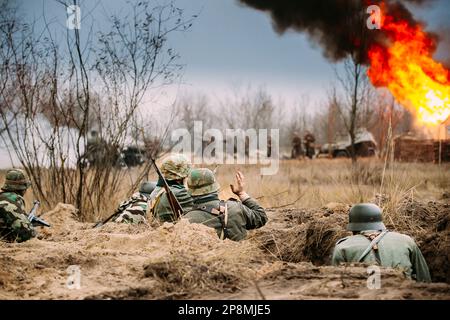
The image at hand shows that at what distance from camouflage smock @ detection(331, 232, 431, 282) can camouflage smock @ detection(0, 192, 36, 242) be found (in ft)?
10.9

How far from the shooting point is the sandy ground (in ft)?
11.5

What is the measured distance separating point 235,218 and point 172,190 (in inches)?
40.9

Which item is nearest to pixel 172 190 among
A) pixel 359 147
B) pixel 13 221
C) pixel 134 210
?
pixel 134 210

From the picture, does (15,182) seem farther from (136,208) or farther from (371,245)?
(371,245)

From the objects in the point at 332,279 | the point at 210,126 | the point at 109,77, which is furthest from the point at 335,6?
the point at 210,126

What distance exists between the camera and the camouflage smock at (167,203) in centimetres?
611

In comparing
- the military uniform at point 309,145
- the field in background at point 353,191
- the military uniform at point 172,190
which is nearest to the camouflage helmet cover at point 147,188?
the military uniform at point 172,190

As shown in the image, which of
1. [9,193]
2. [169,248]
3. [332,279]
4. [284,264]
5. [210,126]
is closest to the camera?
[332,279]

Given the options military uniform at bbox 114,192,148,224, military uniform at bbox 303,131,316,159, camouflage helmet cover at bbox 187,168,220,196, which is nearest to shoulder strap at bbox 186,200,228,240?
camouflage helmet cover at bbox 187,168,220,196

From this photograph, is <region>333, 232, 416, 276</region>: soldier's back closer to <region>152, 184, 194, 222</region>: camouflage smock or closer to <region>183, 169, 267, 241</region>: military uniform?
<region>183, 169, 267, 241</region>: military uniform

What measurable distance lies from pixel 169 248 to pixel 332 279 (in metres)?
1.60

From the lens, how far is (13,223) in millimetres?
5871
